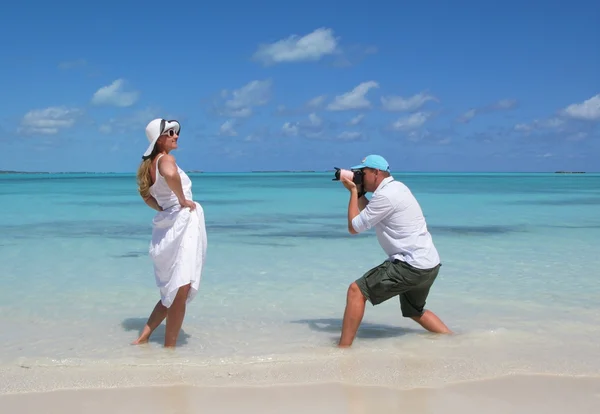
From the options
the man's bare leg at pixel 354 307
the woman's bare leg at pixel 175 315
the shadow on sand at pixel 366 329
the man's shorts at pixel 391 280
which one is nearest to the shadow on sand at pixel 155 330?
the woman's bare leg at pixel 175 315

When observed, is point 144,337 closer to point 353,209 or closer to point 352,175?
point 353,209

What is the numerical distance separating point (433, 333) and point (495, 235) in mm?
8292

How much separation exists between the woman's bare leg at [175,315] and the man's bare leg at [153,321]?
0.76 ft

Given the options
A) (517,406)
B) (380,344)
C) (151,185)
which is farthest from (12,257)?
(517,406)

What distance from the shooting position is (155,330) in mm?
5520

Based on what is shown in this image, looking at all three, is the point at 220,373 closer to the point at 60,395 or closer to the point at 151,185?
the point at 60,395

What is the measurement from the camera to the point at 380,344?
16.3ft

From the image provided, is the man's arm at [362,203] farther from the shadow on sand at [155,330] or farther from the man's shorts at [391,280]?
the shadow on sand at [155,330]

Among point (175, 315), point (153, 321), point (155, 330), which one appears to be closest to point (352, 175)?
point (175, 315)

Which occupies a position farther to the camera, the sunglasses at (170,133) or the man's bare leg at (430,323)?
the man's bare leg at (430,323)

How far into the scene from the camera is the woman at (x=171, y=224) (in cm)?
443

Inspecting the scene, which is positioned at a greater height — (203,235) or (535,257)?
(203,235)

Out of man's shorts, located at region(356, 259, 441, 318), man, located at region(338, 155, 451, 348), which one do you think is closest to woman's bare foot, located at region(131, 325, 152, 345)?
man, located at region(338, 155, 451, 348)

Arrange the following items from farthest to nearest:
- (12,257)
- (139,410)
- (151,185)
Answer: (12,257) → (151,185) → (139,410)
